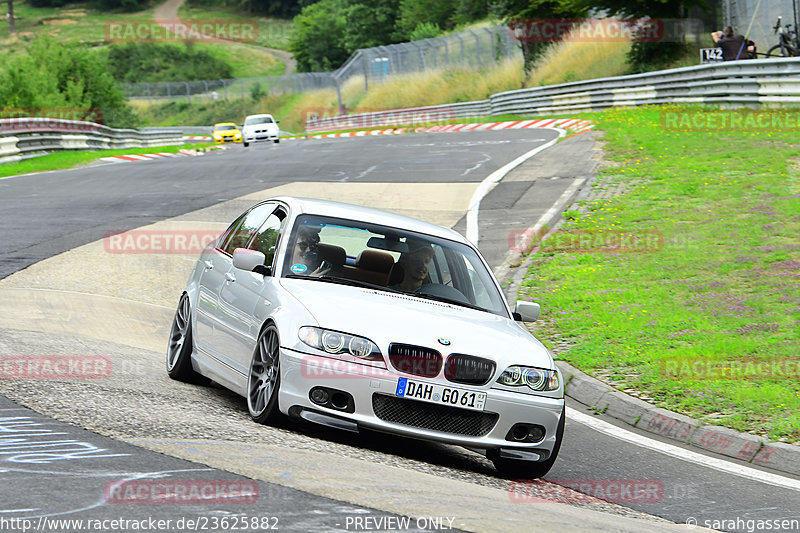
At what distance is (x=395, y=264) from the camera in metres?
7.82

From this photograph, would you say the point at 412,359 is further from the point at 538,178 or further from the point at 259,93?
the point at 259,93

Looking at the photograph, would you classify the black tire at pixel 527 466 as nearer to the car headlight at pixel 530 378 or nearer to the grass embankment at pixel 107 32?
the car headlight at pixel 530 378

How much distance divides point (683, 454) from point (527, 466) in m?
1.58

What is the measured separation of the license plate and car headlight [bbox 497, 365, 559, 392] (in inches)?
8.5

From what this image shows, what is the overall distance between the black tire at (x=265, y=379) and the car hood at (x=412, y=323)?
0.32m

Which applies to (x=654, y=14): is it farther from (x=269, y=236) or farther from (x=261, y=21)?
(x=261, y=21)

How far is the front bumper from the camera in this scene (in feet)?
21.0

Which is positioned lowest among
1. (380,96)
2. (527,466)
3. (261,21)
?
(380,96)

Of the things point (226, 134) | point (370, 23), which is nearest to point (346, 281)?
point (226, 134)

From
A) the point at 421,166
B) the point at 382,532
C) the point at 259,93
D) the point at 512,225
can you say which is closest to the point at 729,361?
the point at 382,532

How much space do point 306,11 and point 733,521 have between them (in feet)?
404

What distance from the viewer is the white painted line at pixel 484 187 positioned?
→ 16953 mm

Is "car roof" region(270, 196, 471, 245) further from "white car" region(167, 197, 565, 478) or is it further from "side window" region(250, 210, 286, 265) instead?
"side window" region(250, 210, 286, 265)

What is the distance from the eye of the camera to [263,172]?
83.7ft
